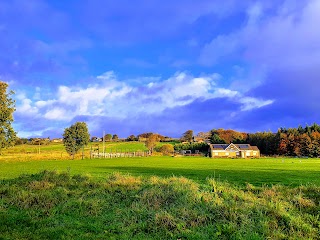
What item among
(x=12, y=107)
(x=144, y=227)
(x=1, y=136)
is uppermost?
(x=12, y=107)

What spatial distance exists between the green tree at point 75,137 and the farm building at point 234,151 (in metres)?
52.5

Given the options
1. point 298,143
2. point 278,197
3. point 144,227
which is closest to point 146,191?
point 144,227

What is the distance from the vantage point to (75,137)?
7775cm

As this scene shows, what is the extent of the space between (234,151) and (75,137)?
63326 mm

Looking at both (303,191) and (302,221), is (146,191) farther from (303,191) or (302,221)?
(303,191)

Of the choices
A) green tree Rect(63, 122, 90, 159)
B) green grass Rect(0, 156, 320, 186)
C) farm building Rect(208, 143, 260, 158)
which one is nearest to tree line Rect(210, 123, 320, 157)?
farm building Rect(208, 143, 260, 158)

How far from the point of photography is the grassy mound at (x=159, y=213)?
8.26 m

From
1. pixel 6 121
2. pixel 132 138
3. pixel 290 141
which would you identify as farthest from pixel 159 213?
pixel 132 138

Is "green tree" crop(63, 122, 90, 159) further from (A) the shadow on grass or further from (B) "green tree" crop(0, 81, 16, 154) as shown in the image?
(A) the shadow on grass

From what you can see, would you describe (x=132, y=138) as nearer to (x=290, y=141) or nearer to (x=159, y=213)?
(x=290, y=141)

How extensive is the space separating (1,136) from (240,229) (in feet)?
151

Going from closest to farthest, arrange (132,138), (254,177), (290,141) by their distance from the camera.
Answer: (254,177) → (290,141) → (132,138)

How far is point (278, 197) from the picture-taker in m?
11.1

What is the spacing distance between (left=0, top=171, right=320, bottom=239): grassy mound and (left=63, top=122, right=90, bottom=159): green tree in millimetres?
66279
